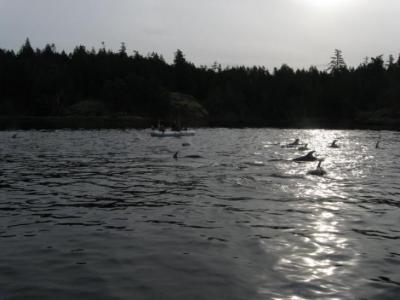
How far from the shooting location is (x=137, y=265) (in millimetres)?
11273

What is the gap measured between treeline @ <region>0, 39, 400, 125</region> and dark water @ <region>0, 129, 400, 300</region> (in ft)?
366

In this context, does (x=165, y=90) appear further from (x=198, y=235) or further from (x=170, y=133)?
(x=198, y=235)

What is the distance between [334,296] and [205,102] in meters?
167

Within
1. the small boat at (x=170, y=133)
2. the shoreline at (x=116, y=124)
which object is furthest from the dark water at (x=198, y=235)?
the shoreline at (x=116, y=124)

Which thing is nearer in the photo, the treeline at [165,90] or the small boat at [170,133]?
the small boat at [170,133]

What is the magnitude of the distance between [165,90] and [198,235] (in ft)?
463

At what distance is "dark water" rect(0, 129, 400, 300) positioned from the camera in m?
10.1

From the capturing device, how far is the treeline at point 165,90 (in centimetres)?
14612

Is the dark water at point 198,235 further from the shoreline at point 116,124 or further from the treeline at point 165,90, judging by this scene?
the treeline at point 165,90

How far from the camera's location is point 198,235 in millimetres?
13969

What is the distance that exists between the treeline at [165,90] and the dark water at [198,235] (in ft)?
366

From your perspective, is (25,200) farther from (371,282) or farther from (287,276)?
(371,282)

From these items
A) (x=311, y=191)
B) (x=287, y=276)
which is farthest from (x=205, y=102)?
(x=287, y=276)

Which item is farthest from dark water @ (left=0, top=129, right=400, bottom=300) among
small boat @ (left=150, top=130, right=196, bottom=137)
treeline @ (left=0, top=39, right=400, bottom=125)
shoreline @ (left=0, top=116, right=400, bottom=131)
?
treeline @ (left=0, top=39, right=400, bottom=125)
